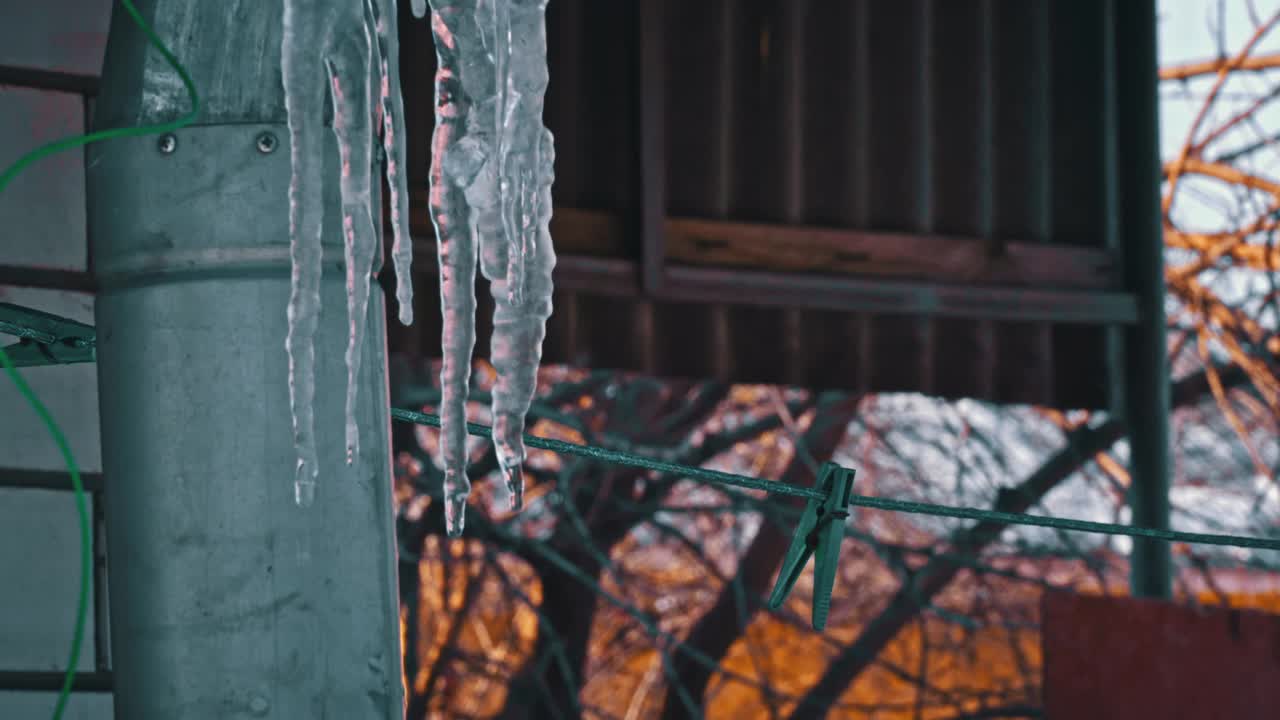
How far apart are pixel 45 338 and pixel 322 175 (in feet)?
2.64

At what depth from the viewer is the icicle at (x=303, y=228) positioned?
182cm

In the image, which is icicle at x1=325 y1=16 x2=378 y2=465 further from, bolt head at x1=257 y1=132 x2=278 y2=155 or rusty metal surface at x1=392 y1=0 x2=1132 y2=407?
rusty metal surface at x1=392 y1=0 x2=1132 y2=407

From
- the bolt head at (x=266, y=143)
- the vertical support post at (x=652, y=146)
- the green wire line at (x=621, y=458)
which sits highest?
the vertical support post at (x=652, y=146)

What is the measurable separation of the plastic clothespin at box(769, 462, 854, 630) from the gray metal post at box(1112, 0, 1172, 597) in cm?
410

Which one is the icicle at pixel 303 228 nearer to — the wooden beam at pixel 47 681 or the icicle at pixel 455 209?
the icicle at pixel 455 209

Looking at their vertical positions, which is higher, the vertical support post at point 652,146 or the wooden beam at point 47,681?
the vertical support post at point 652,146

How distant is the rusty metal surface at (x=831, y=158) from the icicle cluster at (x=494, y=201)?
3681 mm

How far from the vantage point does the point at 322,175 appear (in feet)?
6.19

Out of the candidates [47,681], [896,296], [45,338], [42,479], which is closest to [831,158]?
[896,296]

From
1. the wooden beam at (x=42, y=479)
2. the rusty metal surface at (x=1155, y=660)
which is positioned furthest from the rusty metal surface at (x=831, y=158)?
the wooden beam at (x=42, y=479)

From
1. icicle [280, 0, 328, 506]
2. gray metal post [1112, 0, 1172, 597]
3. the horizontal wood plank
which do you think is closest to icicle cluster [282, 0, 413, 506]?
icicle [280, 0, 328, 506]

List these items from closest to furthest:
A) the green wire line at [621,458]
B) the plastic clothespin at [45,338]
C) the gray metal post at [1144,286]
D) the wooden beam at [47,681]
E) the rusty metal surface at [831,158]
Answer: the plastic clothespin at [45,338]
the green wire line at [621,458]
the wooden beam at [47,681]
the rusty metal surface at [831,158]
the gray metal post at [1144,286]

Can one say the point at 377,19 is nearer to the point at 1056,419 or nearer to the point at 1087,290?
the point at 1087,290

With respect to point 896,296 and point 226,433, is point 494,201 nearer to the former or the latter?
point 226,433
